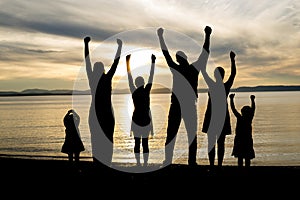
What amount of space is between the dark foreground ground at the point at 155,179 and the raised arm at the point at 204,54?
2.41 meters

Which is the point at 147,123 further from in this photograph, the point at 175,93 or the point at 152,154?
the point at 152,154

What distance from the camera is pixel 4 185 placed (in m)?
7.54

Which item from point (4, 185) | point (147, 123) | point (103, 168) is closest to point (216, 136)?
point (147, 123)

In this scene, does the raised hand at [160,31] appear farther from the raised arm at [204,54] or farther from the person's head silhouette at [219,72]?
the person's head silhouette at [219,72]

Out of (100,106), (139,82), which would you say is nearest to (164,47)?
(139,82)

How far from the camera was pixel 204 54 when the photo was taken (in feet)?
26.6

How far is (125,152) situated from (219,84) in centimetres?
3995

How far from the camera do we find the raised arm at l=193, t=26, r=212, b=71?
811 centimetres

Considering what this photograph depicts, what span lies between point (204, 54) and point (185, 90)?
0.88m

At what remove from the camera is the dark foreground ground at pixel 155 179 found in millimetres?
7157

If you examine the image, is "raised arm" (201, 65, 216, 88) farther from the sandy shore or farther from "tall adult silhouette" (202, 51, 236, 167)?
the sandy shore

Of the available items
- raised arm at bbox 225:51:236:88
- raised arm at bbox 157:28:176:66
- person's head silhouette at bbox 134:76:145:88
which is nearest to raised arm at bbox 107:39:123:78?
raised arm at bbox 157:28:176:66

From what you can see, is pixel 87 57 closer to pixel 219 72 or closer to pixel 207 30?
pixel 207 30

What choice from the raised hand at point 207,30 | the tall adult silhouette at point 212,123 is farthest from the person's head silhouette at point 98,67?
the tall adult silhouette at point 212,123
